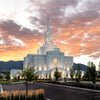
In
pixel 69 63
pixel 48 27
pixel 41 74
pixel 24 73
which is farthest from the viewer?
pixel 48 27

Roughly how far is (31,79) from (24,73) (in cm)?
84

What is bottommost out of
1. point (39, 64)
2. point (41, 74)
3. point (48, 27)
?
point (41, 74)

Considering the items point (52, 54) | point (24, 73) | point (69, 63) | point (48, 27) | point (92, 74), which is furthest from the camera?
point (48, 27)

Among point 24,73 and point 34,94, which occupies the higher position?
point 24,73

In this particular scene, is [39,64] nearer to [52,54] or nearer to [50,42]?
[52,54]

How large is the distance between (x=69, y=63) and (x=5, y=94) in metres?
81.3

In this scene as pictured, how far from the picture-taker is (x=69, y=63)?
305 ft

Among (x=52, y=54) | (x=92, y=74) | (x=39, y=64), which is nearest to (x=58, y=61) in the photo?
(x=52, y=54)

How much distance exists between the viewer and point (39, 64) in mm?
85688

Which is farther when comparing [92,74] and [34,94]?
[92,74]

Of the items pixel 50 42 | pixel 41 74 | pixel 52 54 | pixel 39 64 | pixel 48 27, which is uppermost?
pixel 48 27

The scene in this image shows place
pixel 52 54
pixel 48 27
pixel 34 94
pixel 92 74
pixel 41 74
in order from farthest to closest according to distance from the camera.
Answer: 1. pixel 48 27
2. pixel 52 54
3. pixel 41 74
4. pixel 92 74
5. pixel 34 94

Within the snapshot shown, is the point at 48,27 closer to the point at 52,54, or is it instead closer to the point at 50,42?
the point at 50,42

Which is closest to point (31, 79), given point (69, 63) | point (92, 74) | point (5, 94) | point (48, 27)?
point (5, 94)
